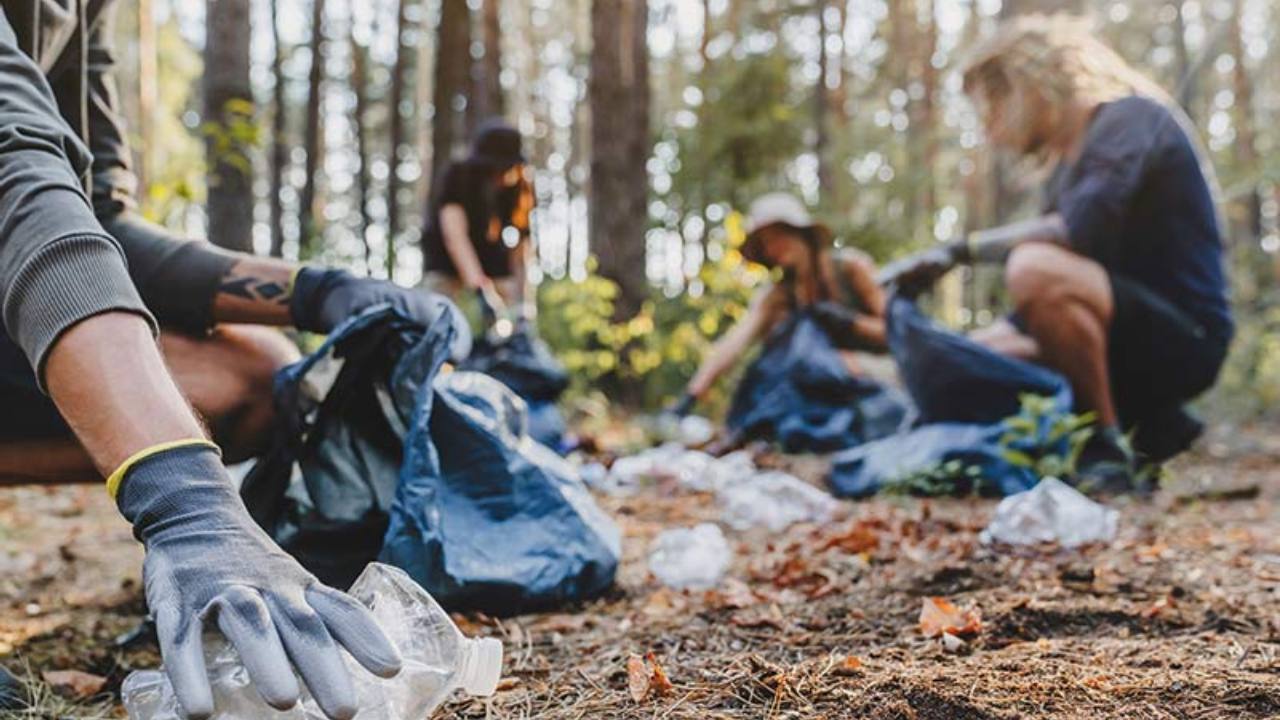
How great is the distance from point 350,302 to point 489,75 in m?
10.1

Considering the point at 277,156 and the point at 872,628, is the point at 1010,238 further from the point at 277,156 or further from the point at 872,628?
the point at 277,156

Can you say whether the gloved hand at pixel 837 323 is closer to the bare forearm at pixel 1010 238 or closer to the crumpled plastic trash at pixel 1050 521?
the bare forearm at pixel 1010 238

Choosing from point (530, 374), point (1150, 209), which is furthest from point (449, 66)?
point (1150, 209)

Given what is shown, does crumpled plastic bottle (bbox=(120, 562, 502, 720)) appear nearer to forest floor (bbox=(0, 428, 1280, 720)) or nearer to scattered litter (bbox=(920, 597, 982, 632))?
forest floor (bbox=(0, 428, 1280, 720))

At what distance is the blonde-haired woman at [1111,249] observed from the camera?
11.0ft

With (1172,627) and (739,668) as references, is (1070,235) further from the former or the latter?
(739,668)

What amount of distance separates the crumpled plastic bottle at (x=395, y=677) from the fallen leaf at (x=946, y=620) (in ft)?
2.40

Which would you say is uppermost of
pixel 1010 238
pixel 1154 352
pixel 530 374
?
pixel 1010 238

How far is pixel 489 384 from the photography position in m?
2.12

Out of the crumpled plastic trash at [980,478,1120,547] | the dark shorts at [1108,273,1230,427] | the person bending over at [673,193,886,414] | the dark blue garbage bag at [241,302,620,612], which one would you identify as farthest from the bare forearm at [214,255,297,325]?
the person bending over at [673,193,886,414]

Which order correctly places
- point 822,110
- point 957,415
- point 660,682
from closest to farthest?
point 660,682 < point 957,415 < point 822,110

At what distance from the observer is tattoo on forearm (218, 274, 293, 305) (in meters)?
1.97

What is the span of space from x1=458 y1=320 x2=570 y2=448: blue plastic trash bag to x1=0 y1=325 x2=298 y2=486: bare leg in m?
2.30

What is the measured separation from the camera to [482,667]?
1185mm
